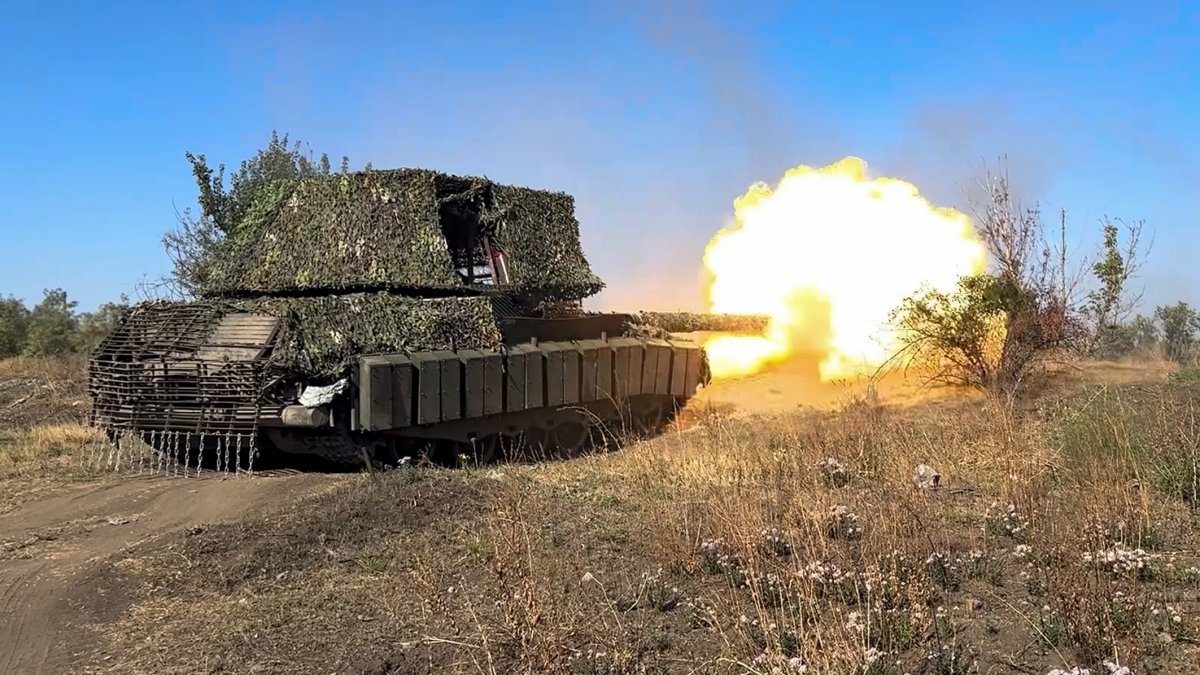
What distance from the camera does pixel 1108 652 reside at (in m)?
4.24

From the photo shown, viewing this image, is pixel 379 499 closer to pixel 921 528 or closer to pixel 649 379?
pixel 921 528

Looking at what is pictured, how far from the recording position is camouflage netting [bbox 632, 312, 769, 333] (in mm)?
17109

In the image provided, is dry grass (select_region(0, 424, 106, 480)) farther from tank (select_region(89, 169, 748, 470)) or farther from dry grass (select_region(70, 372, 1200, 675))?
dry grass (select_region(70, 372, 1200, 675))

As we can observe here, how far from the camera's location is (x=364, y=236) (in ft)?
43.8

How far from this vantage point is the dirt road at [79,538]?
5.76 m

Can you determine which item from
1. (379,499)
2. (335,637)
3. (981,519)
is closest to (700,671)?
(335,637)

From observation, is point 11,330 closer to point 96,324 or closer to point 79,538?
point 96,324

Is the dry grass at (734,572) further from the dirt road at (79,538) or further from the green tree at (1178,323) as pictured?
the green tree at (1178,323)

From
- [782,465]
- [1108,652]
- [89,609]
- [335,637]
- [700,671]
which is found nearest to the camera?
Result: [1108,652]

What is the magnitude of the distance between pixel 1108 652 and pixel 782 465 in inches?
174

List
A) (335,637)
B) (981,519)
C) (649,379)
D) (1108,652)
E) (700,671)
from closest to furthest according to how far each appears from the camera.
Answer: (1108,652), (700,671), (335,637), (981,519), (649,379)

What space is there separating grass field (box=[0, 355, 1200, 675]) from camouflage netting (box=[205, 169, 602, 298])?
14.1ft

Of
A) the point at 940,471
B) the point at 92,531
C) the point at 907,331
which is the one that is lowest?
the point at 92,531

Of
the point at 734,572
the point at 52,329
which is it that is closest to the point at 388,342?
the point at 734,572
